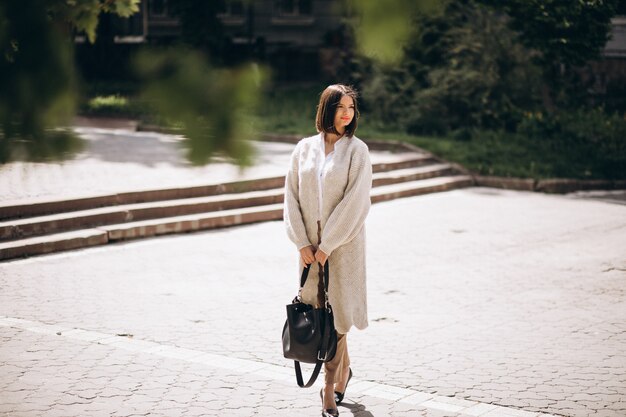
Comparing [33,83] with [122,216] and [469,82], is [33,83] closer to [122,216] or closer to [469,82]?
[122,216]

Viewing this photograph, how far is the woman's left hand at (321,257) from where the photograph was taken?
5.31 metres

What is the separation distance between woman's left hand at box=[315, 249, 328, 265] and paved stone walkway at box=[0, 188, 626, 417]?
0.96 metres

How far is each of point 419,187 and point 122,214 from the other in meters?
5.69

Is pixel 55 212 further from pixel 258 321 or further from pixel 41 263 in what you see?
pixel 258 321

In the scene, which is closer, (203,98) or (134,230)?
(203,98)

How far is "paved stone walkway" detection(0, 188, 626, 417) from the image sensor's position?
590 centimetres

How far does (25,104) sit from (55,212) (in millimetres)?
10397

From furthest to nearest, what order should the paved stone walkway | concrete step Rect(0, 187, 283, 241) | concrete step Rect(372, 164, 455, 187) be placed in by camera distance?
concrete step Rect(372, 164, 455, 187), concrete step Rect(0, 187, 283, 241), the paved stone walkway

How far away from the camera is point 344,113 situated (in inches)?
212

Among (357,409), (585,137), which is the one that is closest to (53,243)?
(357,409)

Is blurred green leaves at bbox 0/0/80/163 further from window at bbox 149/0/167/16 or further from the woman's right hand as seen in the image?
the woman's right hand

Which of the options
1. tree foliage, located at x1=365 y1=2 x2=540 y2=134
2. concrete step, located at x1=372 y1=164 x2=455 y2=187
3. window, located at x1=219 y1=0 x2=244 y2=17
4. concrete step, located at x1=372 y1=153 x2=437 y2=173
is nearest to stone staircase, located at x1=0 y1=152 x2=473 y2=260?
concrete step, located at x1=372 y1=164 x2=455 y2=187

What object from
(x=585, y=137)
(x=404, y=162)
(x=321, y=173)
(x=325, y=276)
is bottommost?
(x=404, y=162)

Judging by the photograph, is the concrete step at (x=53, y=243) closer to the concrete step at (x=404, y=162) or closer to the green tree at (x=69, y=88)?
the concrete step at (x=404, y=162)
